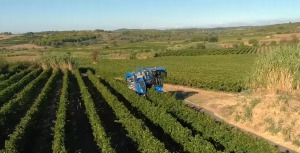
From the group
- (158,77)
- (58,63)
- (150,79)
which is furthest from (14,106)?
(58,63)

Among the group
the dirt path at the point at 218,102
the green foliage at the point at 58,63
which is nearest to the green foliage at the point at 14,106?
the dirt path at the point at 218,102

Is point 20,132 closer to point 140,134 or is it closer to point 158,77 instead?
point 140,134

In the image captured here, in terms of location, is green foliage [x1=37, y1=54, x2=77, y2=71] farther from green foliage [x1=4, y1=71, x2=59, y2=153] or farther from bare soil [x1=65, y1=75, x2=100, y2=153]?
green foliage [x1=4, y1=71, x2=59, y2=153]

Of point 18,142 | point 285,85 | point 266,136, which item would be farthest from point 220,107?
point 18,142

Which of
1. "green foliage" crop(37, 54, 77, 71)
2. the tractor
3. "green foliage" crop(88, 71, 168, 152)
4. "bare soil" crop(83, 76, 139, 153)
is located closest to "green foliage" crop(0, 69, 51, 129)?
"bare soil" crop(83, 76, 139, 153)

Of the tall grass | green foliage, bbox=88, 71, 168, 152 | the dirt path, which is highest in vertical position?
the tall grass

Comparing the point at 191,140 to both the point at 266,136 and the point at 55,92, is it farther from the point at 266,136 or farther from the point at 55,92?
the point at 55,92

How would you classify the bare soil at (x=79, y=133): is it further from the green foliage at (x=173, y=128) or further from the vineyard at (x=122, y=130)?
the green foliage at (x=173, y=128)
